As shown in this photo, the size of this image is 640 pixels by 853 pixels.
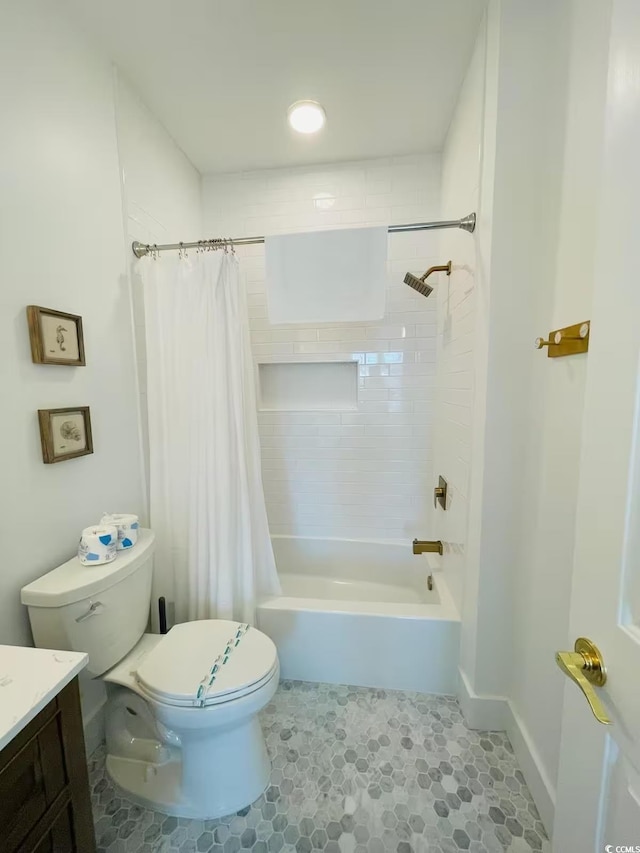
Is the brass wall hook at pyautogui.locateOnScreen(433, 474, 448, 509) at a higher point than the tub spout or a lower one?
higher

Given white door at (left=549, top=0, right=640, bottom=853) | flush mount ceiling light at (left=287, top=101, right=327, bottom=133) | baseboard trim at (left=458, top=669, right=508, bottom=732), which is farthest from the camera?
flush mount ceiling light at (left=287, top=101, right=327, bottom=133)

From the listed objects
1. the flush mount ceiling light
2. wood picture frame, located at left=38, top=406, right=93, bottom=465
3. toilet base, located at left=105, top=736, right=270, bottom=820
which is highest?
the flush mount ceiling light

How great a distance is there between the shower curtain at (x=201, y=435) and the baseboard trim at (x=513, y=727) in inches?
36.6

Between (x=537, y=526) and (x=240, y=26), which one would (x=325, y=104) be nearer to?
(x=240, y=26)

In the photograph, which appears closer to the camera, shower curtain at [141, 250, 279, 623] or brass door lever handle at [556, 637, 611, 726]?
brass door lever handle at [556, 637, 611, 726]

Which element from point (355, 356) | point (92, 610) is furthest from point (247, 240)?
point (92, 610)

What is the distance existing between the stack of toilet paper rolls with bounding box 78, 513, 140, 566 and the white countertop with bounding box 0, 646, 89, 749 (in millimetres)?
356

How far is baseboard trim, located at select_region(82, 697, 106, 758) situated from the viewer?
4.31 feet

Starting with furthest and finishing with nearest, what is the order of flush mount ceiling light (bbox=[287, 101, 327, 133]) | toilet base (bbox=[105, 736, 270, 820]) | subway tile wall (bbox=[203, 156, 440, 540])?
subway tile wall (bbox=[203, 156, 440, 540])
flush mount ceiling light (bbox=[287, 101, 327, 133])
toilet base (bbox=[105, 736, 270, 820])

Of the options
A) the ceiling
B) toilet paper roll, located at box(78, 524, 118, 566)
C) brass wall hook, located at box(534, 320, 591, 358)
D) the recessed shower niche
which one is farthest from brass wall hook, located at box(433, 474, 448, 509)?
the ceiling

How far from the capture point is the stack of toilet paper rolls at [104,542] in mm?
1158

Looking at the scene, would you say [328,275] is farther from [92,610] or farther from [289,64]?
[92,610]

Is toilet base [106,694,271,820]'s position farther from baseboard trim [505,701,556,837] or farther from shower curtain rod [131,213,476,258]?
shower curtain rod [131,213,476,258]

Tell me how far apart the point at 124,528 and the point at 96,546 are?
0.12 meters
